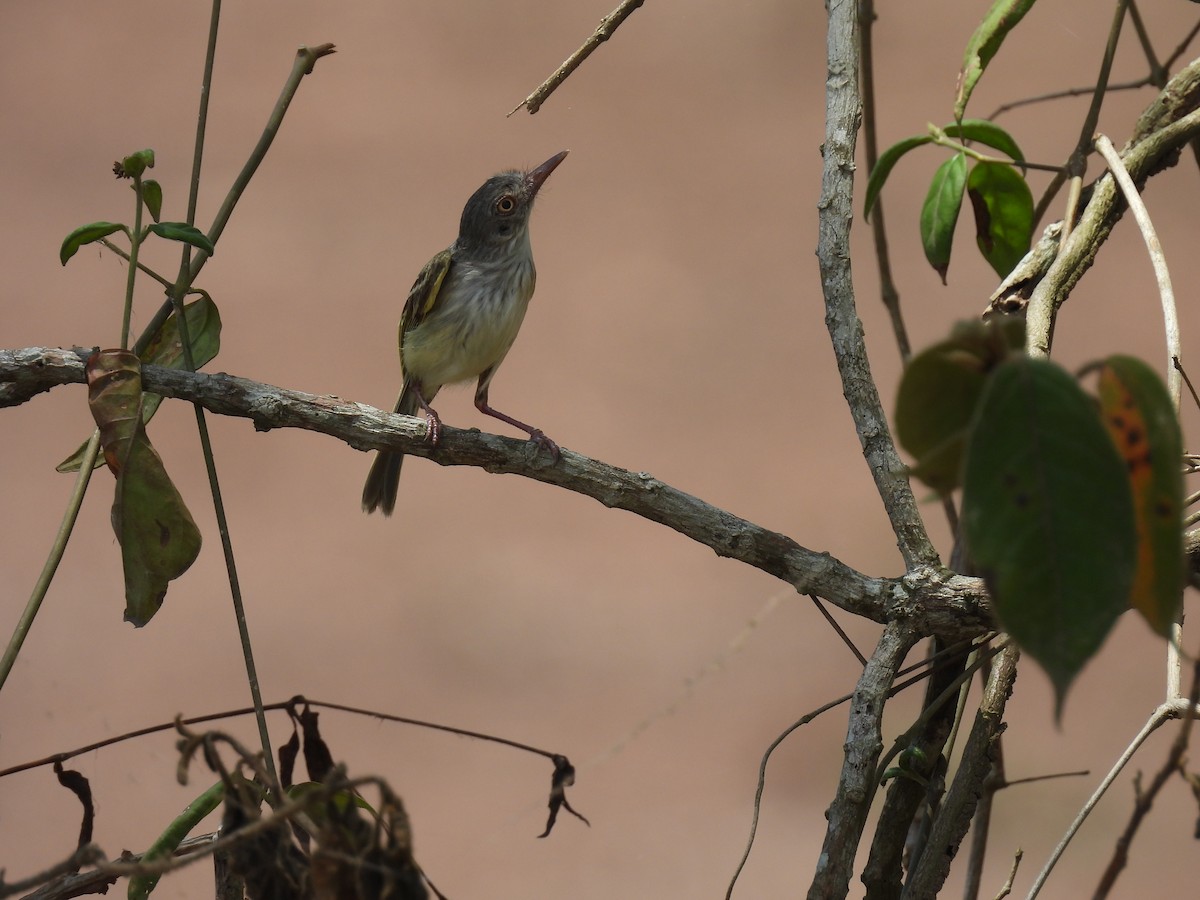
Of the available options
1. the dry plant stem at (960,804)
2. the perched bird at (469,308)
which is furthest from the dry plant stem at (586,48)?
the perched bird at (469,308)

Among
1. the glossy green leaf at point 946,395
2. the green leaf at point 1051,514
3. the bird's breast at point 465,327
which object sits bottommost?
the green leaf at point 1051,514

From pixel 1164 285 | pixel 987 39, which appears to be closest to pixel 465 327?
pixel 987 39

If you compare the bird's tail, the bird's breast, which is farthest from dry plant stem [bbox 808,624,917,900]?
the bird's tail

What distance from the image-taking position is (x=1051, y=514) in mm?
688

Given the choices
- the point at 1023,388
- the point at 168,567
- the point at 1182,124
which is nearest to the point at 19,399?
the point at 168,567

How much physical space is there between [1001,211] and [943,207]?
7.0 inches

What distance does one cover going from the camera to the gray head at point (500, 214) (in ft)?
12.3

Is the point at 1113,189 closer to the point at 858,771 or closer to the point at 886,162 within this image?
the point at 886,162

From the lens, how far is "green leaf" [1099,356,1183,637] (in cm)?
72

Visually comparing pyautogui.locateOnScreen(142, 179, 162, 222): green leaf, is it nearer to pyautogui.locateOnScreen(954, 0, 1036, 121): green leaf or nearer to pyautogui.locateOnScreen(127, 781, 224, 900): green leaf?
pyautogui.locateOnScreen(127, 781, 224, 900): green leaf

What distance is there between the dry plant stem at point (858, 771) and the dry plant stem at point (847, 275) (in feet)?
0.63

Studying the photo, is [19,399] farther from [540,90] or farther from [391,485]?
[391,485]

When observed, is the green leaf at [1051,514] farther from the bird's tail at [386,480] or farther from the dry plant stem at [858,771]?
the bird's tail at [386,480]

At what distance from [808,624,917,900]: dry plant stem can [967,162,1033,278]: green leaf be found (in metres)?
0.78
